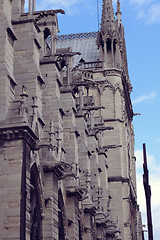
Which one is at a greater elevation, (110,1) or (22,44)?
(110,1)

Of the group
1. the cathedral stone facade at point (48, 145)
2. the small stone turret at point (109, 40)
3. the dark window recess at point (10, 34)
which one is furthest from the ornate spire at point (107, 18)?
the dark window recess at point (10, 34)

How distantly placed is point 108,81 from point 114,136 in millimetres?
6214

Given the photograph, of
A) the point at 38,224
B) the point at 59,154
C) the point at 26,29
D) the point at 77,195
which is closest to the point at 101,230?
the point at 77,195

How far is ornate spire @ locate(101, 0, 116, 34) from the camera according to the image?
6376cm

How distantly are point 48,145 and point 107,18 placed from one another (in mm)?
37973

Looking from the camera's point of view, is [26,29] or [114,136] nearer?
[26,29]

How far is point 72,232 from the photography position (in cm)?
3359

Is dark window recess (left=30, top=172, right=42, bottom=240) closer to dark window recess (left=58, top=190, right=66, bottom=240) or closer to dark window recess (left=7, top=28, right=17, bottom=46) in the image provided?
dark window recess (left=58, top=190, right=66, bottom=240)

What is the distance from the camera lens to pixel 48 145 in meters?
29.0

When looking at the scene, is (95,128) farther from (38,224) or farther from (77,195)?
(38,224)

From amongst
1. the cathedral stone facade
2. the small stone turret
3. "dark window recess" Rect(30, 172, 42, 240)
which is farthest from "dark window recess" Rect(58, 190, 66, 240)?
the small stone turret

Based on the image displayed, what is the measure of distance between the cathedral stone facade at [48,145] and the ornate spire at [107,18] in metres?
6.35

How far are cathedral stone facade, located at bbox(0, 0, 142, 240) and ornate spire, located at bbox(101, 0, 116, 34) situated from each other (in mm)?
6353

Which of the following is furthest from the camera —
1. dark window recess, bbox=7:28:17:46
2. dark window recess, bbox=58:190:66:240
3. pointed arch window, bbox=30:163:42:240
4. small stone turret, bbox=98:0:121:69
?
small stone turret, bbox=98:0:121:69
